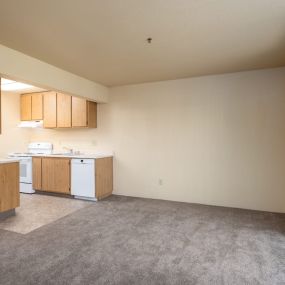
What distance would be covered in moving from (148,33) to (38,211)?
331cm

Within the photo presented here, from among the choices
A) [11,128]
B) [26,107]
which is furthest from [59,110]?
[11,128]

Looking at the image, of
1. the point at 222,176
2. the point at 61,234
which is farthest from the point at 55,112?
the point at 222,176

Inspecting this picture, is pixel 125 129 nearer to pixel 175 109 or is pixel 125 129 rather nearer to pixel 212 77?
pixel 175 109

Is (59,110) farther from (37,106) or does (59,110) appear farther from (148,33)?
(148,33)

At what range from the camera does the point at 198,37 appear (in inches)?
106

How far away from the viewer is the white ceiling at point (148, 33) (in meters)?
2.08

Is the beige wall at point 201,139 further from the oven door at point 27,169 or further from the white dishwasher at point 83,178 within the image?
the oven door at point 27,169

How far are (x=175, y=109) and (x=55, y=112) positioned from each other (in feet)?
8.99

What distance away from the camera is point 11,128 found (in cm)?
553

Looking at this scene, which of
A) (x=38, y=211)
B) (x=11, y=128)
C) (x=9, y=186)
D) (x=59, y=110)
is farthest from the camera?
(x=11, y=128)

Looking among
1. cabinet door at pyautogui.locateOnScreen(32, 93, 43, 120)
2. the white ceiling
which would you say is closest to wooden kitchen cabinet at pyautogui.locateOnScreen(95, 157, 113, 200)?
the white ceiling

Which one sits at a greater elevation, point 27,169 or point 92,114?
point 92,114

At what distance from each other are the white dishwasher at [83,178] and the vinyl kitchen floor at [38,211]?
160 millimetres

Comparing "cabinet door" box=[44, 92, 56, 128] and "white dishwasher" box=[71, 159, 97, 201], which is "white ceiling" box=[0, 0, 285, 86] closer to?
"cabinet door" box=[44, 92, 56, 128]
